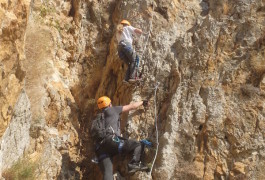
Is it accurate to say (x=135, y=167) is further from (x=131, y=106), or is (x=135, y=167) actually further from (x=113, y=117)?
(x=131, y=106)

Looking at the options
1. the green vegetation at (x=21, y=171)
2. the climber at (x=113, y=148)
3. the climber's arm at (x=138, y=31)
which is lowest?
the green vegetation at (x=21, y=171)

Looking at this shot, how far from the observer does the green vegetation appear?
323 inches

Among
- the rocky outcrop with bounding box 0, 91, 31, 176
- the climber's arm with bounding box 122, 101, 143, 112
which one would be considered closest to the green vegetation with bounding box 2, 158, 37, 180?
the rocky outcrop with bounding box 0, 91, 31, 176

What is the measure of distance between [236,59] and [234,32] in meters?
0.74

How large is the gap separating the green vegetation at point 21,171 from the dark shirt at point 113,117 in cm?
191

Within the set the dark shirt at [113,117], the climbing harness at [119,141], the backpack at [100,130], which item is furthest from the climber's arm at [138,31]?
the climbing harness at [119,141]

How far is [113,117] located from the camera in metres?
8.48

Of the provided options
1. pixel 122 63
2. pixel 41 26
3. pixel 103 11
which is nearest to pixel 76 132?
pixel 122 63

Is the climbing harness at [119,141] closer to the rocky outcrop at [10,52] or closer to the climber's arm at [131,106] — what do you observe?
the climber's arm at [131,106]

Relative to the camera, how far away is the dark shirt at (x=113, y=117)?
8.41 m

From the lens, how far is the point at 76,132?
395 inches

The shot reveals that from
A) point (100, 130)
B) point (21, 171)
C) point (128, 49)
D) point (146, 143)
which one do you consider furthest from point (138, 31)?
point (21, 171)

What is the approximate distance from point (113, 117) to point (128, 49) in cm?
196

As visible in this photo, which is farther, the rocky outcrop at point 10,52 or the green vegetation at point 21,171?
the green vegetation at point 21,171
